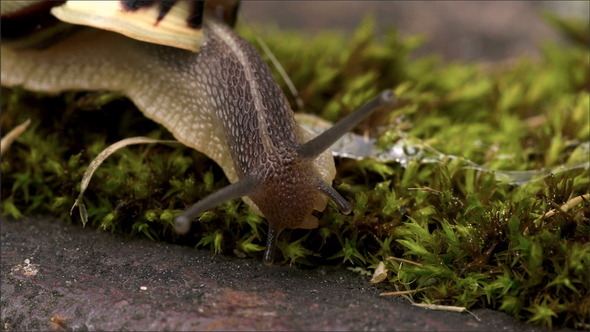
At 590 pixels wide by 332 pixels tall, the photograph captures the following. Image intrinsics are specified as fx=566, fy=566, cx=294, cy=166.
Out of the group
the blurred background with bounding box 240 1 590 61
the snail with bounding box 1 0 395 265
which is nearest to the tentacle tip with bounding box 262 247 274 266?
the snail with bounding box 1 0 395 265

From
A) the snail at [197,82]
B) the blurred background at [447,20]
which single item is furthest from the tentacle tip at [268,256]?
the blurred background at [447,20]

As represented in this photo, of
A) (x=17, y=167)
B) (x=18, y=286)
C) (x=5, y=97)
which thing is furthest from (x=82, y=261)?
(x=5, y=97)

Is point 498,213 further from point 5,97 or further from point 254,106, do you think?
point 5,97

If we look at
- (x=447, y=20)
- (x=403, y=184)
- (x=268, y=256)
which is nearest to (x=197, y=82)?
(x=268, y=256)

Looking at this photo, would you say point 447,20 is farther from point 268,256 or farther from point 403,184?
point 268,256

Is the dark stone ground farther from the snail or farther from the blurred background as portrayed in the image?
the blurred background

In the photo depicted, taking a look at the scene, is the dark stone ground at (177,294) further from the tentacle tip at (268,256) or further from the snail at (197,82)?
the snail at (197,82)
